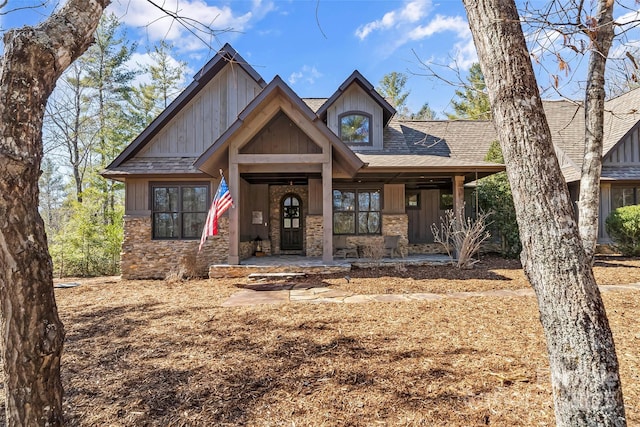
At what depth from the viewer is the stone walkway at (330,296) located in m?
5.68

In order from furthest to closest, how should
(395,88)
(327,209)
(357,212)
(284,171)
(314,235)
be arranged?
1. (395,88)
2. (357,212)
3. (314,235)
4. (284,171)
5. (327,209)

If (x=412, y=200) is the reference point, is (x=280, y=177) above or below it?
above

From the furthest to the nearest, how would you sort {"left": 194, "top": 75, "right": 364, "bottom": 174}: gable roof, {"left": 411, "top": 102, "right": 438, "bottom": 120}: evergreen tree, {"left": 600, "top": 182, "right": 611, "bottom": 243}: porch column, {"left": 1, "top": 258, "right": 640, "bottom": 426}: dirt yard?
{"left": 411, "top": 102, "right": 438, "bottom": 120}: evergreen tree
{"left": 600, "top": 182, "right": 611, "bottom": 243}: porch column
{"left": 194, "top": 75, "right": 364, "bottom": 174}: gable roof
{"left": 1, "top": 258, "right": 640, "bottom": 426}: dirt yard

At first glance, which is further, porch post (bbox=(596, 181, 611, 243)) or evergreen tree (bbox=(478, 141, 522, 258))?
porch post (bbox=(596, 181, 611, 243))

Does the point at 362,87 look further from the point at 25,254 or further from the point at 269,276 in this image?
the point at 25,254

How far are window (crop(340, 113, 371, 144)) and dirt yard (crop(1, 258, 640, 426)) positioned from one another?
7.53 meters

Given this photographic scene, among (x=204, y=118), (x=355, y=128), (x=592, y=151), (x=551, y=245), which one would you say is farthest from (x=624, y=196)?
(x=204, y=118)

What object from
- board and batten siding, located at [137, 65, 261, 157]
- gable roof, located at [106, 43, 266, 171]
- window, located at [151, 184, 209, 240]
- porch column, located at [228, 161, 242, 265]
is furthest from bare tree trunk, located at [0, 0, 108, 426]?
board and batten siding, located at [137, 65, 261, 157]

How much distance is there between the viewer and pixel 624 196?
12273mm

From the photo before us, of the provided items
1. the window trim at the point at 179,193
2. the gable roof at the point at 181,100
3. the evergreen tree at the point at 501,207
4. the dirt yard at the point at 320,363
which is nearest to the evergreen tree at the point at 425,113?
the evergreen tree at the point at 501,207

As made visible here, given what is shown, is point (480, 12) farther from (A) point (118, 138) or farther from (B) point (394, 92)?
(B) point (394, 92)

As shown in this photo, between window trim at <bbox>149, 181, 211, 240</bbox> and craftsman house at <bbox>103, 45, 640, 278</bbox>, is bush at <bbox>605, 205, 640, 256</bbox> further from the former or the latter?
window trim at <bbox>149, 181, 211, 240</bbox>

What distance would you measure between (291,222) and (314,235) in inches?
79.4

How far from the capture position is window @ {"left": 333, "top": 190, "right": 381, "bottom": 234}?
450 inches
